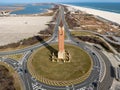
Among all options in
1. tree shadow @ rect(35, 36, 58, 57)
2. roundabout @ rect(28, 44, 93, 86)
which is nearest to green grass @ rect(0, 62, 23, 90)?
roundabout @ rect(28, 44, 93, 86)

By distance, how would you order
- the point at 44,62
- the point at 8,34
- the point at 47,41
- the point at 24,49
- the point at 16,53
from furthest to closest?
the point at 8,34 < the point at 47,41 < the point at 24,49 < the point at 16,53 < the point at 44,62

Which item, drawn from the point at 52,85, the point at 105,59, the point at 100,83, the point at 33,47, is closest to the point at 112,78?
the point at 100,83

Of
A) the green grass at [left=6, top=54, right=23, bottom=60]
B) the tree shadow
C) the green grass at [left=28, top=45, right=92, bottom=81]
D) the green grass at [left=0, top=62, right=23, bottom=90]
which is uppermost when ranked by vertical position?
the tree shadow

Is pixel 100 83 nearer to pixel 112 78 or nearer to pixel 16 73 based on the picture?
pixel 112 78

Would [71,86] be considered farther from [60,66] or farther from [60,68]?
[60,66]

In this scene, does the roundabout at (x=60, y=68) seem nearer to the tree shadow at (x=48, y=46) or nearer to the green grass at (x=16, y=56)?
the tree shadow at (x=48, y=46)

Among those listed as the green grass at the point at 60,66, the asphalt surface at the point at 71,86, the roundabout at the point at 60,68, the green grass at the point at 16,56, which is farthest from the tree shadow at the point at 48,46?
the green grass at the point at 16,56

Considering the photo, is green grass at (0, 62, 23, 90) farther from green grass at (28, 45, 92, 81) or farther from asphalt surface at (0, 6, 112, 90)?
green grass at (28, 45, 92, 81)

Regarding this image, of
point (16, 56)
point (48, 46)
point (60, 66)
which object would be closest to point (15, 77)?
point (60, 66)
